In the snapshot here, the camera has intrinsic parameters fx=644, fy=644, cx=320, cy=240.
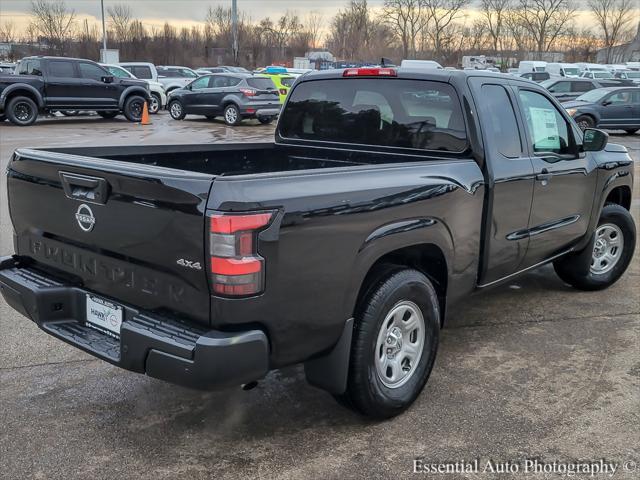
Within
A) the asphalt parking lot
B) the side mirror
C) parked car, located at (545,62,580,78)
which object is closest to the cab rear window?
the asphalt parking lot

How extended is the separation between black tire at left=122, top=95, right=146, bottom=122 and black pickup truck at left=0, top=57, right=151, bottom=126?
287 mm

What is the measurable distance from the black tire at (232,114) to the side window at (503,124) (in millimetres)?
17677

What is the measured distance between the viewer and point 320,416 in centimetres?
353

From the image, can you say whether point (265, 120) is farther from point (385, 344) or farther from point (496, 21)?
point (496, 21)

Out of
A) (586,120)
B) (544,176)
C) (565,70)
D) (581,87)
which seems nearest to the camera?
(544,176)

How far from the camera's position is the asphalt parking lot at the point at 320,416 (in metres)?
3.06

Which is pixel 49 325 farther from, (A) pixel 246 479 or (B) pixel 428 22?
(B) pixel 428 22

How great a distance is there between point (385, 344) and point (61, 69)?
19.1m

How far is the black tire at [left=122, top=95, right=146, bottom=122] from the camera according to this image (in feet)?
71.1

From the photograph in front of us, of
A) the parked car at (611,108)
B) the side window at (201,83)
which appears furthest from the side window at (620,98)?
the side window at (201,83)

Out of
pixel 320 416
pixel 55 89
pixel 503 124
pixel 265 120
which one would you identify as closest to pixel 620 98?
pixel 265 120

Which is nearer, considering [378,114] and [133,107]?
[378,114]

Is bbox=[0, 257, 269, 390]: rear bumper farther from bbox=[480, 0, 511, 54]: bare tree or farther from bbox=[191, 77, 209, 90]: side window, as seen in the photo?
bbox=[480, 0, 511, 54]: bare tree

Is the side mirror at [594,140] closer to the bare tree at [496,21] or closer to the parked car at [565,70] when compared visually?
the parked car at [565,70]
